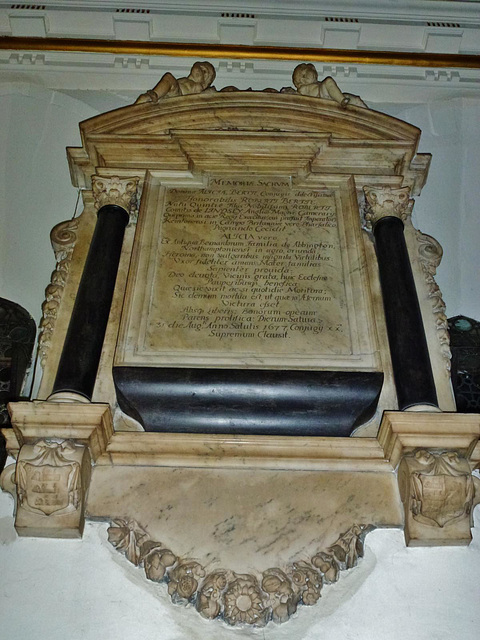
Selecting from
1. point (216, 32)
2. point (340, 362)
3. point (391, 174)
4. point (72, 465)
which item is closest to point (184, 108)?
point (391, 174)

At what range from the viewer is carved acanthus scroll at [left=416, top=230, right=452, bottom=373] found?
4.86 meters

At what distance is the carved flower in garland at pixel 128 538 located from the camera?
3840mm

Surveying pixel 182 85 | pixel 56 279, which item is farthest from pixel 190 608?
pixel 182 85

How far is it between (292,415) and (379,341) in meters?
0.84

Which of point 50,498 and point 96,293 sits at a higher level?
point 96,293

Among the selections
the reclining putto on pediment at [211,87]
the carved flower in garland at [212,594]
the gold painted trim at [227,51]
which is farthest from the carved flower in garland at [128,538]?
the gold painted trim at [227,51]

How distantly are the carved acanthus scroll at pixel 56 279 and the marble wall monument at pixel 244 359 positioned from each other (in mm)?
19

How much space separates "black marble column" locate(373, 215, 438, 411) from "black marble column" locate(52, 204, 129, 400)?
5.89 ft

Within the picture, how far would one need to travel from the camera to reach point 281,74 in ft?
24.8

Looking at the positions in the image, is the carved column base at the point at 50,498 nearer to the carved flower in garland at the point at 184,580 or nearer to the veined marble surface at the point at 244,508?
the veined marble surface at the point at 244,508

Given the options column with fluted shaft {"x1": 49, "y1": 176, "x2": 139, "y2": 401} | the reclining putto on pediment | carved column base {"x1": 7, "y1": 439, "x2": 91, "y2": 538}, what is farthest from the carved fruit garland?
the reclining putto on pediment

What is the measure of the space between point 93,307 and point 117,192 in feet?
3.98

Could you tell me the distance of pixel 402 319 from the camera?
4.71 metres

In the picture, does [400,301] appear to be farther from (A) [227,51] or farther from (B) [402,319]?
(A) [227,51]
